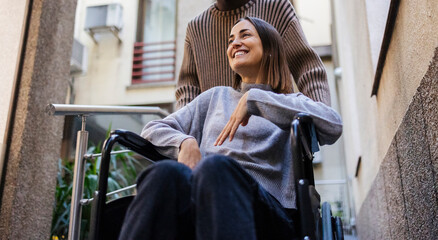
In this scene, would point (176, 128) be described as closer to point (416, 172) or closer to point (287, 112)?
point (287, 112)

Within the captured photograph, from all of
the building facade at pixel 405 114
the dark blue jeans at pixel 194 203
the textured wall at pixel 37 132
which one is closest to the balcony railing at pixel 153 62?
the textured wall at pixel 37 132

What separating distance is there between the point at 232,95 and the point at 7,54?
133 cm

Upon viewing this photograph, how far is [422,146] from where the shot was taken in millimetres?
1277

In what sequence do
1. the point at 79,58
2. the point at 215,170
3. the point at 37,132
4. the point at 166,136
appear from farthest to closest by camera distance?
the point at 79,58 → the point at 37,132 → the point at 166,136 → the point at 215,170

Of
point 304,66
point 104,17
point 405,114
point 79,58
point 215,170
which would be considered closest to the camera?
point 215,170

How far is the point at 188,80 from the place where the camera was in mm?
1850

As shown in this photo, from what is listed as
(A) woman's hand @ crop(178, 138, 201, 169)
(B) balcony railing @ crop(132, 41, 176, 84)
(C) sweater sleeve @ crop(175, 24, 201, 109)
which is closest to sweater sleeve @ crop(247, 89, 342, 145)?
(A) woman's hand @ crop(178, 138, 201, 169)

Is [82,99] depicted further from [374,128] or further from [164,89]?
[374,128]

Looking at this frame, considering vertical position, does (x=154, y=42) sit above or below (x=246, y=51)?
above

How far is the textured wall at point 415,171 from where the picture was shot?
1153 millimetres

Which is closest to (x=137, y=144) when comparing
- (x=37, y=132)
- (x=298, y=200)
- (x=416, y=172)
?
(x=298, y=200)

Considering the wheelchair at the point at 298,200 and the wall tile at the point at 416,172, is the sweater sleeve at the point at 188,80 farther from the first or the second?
the wall tile at the point at 416,172

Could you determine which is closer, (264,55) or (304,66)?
(264,55)

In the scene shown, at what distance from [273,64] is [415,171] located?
532mm
